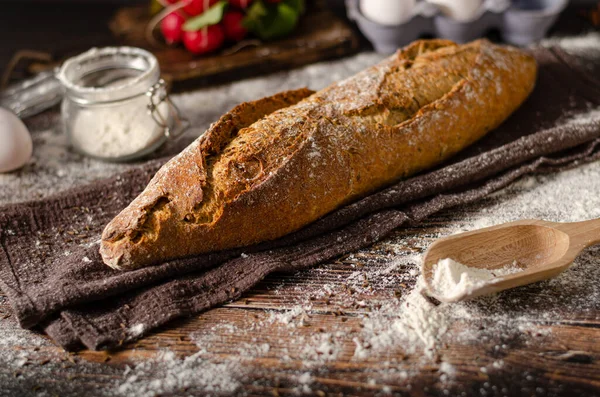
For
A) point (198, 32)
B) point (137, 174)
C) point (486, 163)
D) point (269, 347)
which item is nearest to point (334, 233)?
point (269, 347)

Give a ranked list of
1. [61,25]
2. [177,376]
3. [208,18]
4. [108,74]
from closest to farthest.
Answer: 1. [177,376]
2. [108,74]
3. [208,18]
4. [61,25]

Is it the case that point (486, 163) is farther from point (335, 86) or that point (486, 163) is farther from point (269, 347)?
point (269, 347)

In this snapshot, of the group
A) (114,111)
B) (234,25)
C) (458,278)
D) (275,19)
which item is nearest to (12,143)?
(114,111)

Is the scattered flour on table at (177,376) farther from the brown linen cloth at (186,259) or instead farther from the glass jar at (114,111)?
the glass jar at (114,111)

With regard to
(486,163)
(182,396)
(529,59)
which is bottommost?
(182,396)

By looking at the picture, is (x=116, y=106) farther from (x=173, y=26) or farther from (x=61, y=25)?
(x=61, y=25)

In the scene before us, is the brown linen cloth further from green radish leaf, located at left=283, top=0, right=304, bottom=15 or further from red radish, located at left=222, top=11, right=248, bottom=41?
green radish leaf, located at left=283, top=0, right=304, bottom=15

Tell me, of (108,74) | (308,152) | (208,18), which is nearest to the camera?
(308,152)
